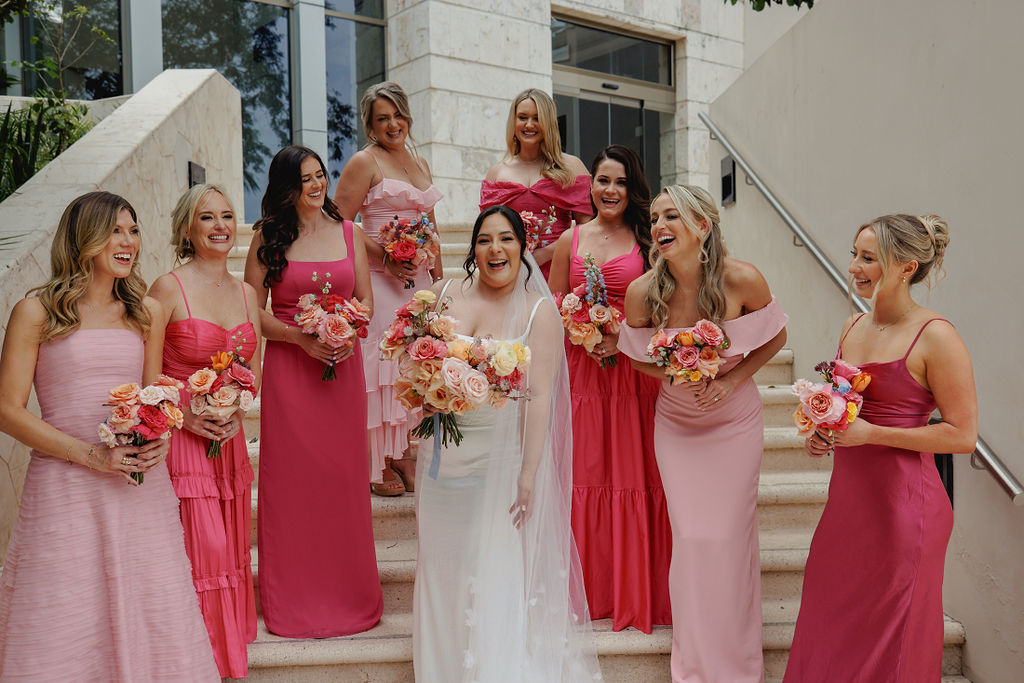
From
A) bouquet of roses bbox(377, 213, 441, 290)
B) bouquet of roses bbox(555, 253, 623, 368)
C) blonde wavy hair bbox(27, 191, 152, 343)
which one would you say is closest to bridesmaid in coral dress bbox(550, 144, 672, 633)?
bouquet of roses bbox(555, 253, 623, 368)

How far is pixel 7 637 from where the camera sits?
334 centimetres

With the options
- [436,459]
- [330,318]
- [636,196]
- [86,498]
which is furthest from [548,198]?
[86,498]

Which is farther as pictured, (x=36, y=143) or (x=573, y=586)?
(x=36, y=143)

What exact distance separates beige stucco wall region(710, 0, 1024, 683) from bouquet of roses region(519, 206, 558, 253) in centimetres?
194

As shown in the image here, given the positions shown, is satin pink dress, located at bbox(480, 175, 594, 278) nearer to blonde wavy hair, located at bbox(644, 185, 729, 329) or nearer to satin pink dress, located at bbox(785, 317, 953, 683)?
blonde wavy hair, located at bbox(644, 185, 729, 329)

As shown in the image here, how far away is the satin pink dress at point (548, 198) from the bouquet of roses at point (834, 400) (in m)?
2.14

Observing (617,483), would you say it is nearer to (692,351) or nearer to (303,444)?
(692,351)

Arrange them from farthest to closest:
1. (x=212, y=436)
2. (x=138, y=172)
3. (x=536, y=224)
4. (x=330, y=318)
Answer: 1. (x=138, y=172)
2. (x=536, y=224)
3. (x=330, y=318)
4. (x=212, y=436)

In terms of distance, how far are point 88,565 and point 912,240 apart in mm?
3455

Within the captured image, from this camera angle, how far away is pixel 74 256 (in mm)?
3459

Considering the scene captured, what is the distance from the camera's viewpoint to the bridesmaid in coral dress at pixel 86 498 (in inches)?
132

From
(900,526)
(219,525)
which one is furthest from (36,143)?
(900,526)

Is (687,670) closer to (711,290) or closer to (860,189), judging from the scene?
(711,290)

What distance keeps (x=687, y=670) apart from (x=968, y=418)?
5.45 feet
